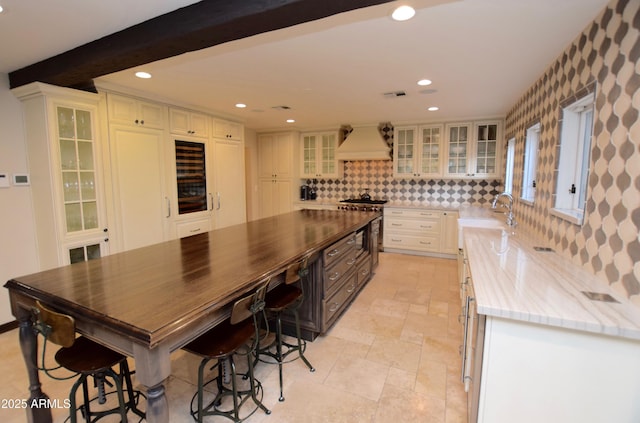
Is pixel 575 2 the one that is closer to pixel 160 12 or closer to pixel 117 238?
pixel 160 12

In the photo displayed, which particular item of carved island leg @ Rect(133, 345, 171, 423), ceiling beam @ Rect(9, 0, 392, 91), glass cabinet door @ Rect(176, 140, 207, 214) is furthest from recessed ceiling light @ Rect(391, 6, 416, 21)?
glass cabinet door @ Rect(176, 140, 207, 214)

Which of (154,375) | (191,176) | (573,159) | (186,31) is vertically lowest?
(154,375)

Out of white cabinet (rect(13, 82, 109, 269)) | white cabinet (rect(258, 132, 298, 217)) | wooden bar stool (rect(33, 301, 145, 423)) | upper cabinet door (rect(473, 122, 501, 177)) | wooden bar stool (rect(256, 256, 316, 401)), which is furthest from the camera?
white cabinet (rect(258, 132, 298, 217))

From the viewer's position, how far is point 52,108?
270 cm

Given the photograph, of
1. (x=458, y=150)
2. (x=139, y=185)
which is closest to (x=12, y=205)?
(x=139, y=185)

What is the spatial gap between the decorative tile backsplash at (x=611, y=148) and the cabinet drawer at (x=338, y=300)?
5.68ft

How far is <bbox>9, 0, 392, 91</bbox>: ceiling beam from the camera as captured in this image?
1.53m

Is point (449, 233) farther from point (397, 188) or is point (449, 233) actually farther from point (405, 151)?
point (405, 151)

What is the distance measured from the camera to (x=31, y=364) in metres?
1.62

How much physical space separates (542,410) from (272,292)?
1602 mm

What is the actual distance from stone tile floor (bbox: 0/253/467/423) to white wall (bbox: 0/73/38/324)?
0.61 metres

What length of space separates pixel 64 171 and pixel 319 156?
3.91 m

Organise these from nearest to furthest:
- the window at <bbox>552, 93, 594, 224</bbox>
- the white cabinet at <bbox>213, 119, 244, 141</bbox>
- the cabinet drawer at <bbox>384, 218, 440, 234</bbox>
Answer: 1. the window at <bbox>552, 93, 594, 224</bbox>
2. the white cabinet at <bbox>213, 119, 244, 141</bbox>
3. the cabinet drawer at <bbox>384, 218, 440, 234</bbox>

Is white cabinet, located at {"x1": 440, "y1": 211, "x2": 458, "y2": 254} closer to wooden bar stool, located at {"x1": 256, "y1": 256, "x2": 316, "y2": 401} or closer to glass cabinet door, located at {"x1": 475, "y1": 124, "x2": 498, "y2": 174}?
A: glass cabinet door, located at {"x1": 475, "y1": 124, "x2": 498, "y2": 174}
